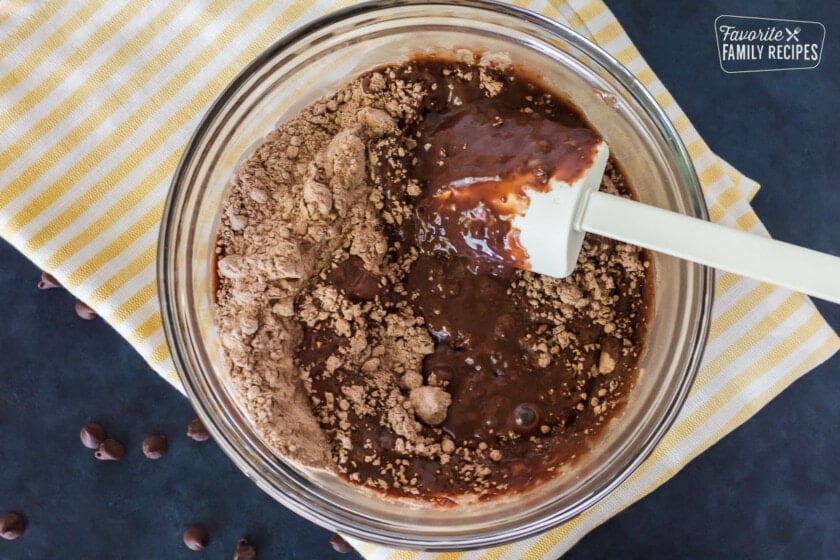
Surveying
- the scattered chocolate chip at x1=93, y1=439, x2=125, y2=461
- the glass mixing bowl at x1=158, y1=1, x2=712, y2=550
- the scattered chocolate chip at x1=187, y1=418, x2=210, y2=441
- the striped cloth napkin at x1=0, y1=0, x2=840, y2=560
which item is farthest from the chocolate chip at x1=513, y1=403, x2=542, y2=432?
the scattered chocolate chip at x1=93, y1=439, x2=125, y2=461

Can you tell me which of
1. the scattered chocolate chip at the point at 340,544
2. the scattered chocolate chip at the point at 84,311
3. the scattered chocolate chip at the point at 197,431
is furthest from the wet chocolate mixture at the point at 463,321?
the scattered chocolate chip at the point at 84,311

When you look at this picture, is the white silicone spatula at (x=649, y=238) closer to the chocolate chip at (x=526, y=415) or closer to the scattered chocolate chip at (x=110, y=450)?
the chocolate chip at (x=526, y=415)

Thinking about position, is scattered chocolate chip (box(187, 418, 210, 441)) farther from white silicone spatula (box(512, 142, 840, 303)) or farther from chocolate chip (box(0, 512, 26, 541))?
white silicone spatula (box(512, 142, 840, 303))

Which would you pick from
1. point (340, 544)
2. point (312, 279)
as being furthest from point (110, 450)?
point (312, 279)

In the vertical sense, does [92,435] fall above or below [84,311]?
below

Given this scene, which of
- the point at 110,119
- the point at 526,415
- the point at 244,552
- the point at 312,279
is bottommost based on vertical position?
the point at 244,552

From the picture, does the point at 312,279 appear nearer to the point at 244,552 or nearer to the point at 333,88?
the point at 333,88

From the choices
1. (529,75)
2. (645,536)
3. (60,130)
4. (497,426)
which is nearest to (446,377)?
(497,426)
